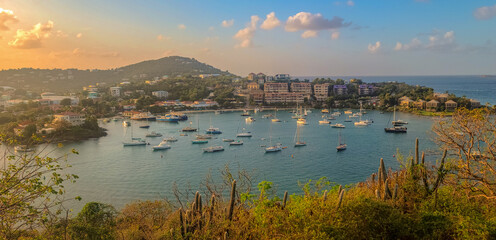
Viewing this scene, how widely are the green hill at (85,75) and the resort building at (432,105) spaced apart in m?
54.1

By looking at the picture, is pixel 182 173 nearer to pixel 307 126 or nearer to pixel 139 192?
pixel 139 192

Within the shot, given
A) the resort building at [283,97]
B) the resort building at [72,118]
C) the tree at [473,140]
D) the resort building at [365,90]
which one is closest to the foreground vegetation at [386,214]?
the tree at [473,140]

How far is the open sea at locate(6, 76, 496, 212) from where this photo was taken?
1229 centimetres

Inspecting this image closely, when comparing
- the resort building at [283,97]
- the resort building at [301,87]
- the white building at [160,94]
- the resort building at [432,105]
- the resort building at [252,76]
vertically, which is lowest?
the resort building at [432,105]

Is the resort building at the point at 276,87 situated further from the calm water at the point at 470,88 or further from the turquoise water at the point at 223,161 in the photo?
the turquoise water at the point at 223,161

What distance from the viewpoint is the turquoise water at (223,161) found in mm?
12367

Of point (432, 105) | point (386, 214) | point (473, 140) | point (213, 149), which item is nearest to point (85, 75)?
point (213, 149)

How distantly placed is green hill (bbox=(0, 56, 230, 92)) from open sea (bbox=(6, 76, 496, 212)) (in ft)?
150

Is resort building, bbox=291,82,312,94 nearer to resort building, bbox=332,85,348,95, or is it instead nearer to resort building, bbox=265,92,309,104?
resort building, bbox=332,85,348,95

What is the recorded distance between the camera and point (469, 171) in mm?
4816

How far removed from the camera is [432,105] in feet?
108

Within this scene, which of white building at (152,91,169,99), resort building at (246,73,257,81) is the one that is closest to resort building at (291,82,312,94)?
resort building at (246,73,257,81)

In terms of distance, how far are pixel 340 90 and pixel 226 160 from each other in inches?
1415

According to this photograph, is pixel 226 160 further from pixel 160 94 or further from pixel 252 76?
pixel 252 76
